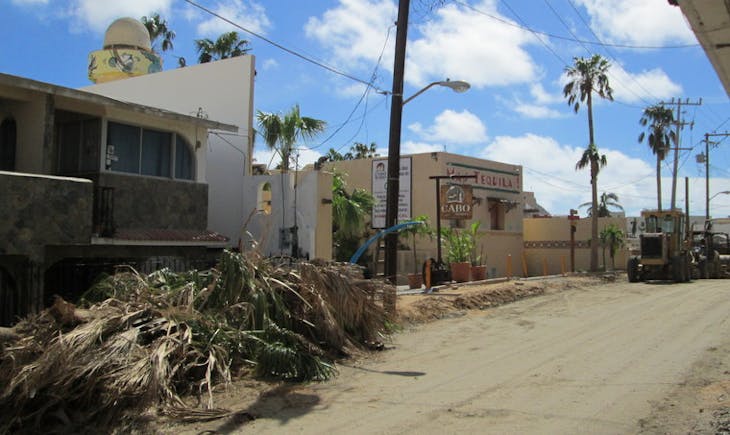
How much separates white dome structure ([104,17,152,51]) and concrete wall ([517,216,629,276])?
26.8 metres

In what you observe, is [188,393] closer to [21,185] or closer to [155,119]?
[21,185]

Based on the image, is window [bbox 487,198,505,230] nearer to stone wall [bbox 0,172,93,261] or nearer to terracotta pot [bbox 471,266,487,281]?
terracotta pot [bbox 471,266,487,281]

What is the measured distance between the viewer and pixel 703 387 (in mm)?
8586

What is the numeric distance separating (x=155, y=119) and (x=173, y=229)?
277cm

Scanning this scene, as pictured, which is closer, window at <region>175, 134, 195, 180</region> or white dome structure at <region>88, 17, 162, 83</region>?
window at <region>175, 134, 195, 180</region>

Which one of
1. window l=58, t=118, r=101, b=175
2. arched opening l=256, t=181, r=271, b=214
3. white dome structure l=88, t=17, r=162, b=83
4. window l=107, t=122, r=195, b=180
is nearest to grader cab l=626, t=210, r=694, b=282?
arched opening l=256, t=181, r=271, b=214

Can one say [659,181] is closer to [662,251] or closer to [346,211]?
[662,251]

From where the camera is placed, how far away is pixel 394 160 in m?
14.5

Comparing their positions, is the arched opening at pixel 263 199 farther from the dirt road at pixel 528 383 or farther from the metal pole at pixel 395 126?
the dirt road at pixel 528 383

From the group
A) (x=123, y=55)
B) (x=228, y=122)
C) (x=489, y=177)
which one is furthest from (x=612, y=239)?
(x=123, y=55)

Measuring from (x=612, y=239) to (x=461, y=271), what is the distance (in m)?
21.1

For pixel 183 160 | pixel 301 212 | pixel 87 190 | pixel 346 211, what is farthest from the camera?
pixel 346 211

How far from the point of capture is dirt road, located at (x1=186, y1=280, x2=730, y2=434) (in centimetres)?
703

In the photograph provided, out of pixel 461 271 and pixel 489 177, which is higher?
pixel 489 177
